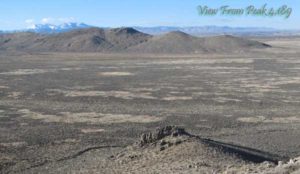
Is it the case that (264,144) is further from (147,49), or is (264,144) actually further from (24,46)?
(24,46)

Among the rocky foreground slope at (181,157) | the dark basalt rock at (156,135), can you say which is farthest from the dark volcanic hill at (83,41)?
the rocky foreground slope at (181,157)

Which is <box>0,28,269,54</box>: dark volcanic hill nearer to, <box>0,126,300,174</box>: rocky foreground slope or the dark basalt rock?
the dark basalt rock

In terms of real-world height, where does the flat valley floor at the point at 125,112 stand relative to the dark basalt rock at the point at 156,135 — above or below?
below

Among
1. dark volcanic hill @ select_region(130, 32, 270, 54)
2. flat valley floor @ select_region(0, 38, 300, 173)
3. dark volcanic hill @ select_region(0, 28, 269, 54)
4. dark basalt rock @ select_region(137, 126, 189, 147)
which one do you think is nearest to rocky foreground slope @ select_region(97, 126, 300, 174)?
dark basalt rock @ select_region(137, 126, 189, 147)

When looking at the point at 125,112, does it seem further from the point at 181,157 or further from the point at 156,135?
the point at 181,157

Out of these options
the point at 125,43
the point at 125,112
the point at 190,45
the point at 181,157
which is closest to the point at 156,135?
the point at 181,157

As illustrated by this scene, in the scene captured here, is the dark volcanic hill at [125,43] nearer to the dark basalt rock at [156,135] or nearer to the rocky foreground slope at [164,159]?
the dark basalt rock at [156,135]
